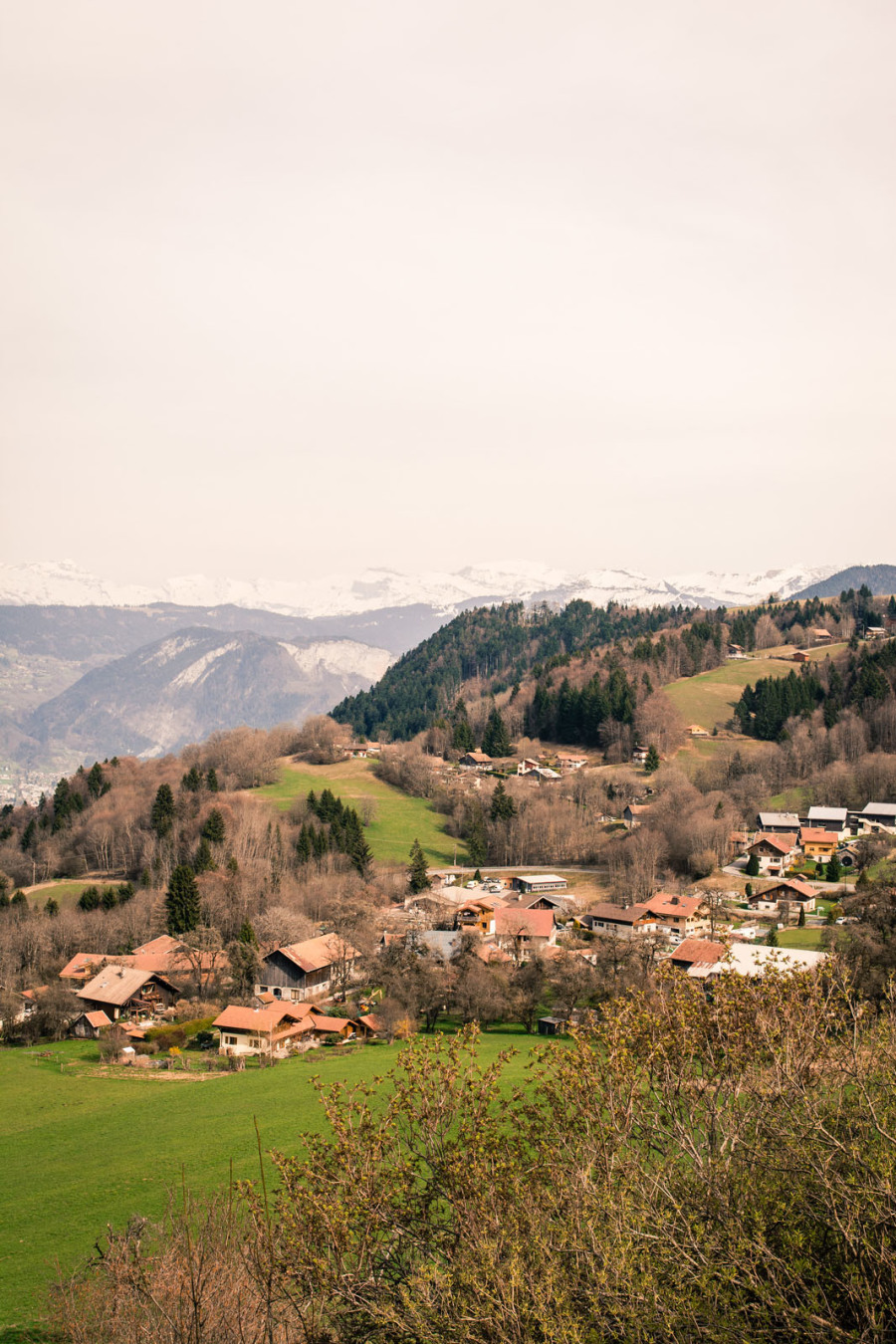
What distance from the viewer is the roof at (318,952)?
1988 inches

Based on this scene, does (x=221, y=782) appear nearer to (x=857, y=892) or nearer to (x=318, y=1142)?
(x=857, y=892)

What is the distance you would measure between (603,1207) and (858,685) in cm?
10035

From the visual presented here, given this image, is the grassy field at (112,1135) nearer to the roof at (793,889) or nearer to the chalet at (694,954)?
the chalet at (694,954)

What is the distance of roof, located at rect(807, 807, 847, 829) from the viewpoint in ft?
237

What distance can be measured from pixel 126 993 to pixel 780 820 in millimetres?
52732

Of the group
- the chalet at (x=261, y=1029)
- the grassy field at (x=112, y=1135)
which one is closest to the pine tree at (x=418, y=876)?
the chalet at (x=261, y=1029)

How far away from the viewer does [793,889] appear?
186ft

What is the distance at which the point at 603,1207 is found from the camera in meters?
8.63

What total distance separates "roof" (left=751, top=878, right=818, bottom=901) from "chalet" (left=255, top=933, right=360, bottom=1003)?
1073 inches

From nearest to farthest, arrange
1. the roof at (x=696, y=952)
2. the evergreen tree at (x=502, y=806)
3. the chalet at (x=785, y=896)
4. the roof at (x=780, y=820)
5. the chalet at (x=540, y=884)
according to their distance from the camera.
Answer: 1. the roof at (x=696, y=952)
2. the chalet at (x=785, y=896)
3. the chalet at (x=540, y=884)
4. the roof at (x=780, y=820)
5. the evergreen tree at (x=502, y=806)

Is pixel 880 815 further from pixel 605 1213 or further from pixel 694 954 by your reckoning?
pixel 605 1213

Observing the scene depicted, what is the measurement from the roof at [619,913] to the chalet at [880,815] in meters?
27.1

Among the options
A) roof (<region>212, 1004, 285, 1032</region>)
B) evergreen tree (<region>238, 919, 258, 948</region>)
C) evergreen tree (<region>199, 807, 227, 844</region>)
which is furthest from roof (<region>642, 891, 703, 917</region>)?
evergreen tree (<region>199, 807, 227, 844</region>)

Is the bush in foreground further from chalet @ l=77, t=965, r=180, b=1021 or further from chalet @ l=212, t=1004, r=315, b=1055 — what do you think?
chalet @ l=77, t=965, r=180, b=1021
